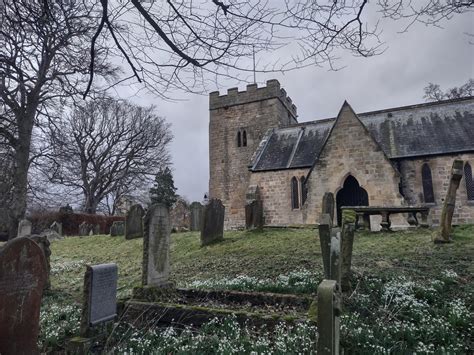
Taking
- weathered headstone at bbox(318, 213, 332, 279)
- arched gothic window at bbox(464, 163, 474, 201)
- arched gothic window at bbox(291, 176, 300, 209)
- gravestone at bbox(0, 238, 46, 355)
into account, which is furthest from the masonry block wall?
gravestone at bbox(0, 238, 46, 355)

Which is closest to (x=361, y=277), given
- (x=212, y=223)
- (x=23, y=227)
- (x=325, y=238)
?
(x=325, y=238)

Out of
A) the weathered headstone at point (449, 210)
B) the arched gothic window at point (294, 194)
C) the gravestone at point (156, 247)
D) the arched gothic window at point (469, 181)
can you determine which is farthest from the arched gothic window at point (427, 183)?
the gravestone at point (156, 247)

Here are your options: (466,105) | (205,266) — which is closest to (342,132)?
(466,105)

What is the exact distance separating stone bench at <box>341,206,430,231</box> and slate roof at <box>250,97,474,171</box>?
17.5 feet

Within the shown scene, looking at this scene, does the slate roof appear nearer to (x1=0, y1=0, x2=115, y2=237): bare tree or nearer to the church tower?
the church tower

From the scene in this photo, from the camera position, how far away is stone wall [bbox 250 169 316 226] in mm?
19797

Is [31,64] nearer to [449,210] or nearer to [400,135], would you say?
[449,210]

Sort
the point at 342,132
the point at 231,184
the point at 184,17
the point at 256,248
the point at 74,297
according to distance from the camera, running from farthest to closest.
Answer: the point at 231,184, the point at 342,132, the point at 256,248, the point at 74,297, the point at 184,17

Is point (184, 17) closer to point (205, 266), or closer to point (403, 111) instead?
point (205, 266)

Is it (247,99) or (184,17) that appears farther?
(247,99)

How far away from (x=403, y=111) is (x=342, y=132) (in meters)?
5.47

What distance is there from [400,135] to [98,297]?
57.9ft

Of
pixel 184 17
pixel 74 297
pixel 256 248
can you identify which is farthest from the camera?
pixel 256 248

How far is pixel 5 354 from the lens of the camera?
3996 mm
